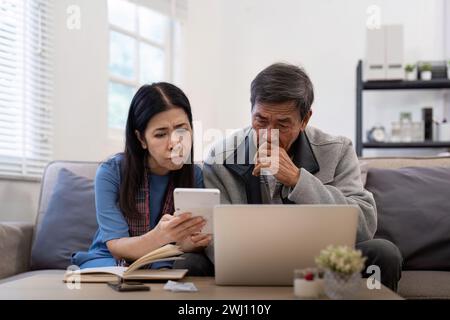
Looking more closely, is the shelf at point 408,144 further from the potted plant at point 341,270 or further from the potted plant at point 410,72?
the potted plant at point 341,270

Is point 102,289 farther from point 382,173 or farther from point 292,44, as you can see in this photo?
point 292,44

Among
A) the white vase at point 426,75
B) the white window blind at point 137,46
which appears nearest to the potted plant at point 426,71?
the white vase at point 426,75

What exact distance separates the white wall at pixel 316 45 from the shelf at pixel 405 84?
25 centimetres

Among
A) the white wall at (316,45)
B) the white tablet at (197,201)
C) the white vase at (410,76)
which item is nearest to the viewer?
the white tablet at (197,201)

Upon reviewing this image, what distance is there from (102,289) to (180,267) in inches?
15.7

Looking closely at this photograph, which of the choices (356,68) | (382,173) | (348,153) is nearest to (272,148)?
(348,153)

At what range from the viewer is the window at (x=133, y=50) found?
10.8ft

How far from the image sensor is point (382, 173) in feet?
6.93

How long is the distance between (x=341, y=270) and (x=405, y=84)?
3.07m

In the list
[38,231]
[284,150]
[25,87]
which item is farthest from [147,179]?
[25,87]

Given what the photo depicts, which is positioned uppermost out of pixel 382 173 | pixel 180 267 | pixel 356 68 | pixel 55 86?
pixel 356 68

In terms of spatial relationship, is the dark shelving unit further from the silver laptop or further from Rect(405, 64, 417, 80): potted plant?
the silver laptop

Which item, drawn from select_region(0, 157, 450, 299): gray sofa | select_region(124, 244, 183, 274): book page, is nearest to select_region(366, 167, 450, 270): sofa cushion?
select_region(0, 157, 450, 299): gray sofa

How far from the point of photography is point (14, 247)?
6.48 ft
